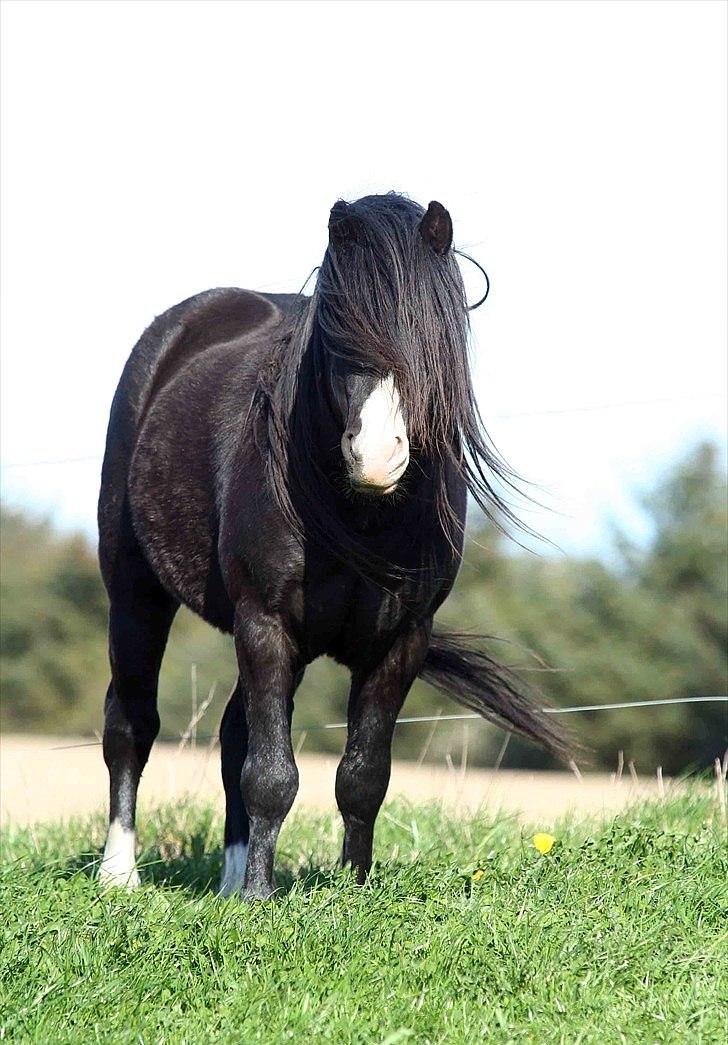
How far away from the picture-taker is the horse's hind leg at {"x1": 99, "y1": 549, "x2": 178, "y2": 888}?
542 cm

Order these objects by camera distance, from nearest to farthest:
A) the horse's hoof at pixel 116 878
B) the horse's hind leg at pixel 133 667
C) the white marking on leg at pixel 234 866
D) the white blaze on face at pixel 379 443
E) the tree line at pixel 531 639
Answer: the white blaze on face at pixel 379 443 < the horse's hoof at pixel 116 878 < the white marking on leg at pixel 234 866 < the horse's hind leg at pixel 133 667 < the tree line at pixel 531 639

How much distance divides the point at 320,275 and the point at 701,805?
2787 mm

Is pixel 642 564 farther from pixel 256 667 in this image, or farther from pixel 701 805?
pixel 256 667

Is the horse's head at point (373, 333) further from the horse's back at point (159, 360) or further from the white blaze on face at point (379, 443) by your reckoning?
the horse's back at point (159, 360)

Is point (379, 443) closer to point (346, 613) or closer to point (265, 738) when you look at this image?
point (346, 613)

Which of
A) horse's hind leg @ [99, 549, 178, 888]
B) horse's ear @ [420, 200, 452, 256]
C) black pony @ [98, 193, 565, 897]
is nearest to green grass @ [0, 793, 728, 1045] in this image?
black pony @ [98, 193, 565, 897]

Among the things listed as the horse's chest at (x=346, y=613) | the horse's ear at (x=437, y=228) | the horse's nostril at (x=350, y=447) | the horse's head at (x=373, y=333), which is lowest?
the horse's chest at (x=346, y=613)

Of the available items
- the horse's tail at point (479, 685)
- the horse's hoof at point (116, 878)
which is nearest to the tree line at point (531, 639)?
the horse's tail at point (479, 685)

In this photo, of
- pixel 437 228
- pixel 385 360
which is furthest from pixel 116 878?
pixel 437 228

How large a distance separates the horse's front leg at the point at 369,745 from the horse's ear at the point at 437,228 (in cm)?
130

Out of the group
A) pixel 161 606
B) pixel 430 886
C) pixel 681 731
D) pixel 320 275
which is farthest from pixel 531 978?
pixel 681 731

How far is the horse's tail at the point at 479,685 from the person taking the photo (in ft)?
18.7

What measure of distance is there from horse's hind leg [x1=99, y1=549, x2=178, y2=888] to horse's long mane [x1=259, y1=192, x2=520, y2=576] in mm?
1446

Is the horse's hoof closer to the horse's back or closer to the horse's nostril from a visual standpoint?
the horse's back
